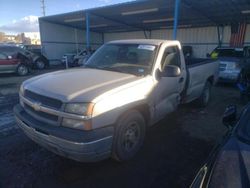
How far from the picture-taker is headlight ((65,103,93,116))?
8.06ft

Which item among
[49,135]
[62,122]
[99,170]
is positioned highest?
[62,122]

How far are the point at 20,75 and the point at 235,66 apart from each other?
41.4 ft

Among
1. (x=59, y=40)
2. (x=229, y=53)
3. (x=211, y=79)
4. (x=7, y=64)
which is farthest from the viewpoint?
(x=59, y=40)

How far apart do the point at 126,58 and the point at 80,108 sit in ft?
5.72

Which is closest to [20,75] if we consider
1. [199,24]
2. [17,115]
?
[17,115]

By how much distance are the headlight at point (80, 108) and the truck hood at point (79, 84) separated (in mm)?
62

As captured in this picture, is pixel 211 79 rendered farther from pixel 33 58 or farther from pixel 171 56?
pixel 33 58

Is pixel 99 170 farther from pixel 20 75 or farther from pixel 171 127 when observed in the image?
pixel 20 75

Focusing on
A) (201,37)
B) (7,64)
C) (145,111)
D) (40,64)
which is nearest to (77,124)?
(145,111)

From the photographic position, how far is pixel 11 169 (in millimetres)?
3066

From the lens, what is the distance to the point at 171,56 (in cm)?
423

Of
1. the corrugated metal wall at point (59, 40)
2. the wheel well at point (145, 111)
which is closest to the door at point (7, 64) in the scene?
the corrugated metal wall at point (59, 40)

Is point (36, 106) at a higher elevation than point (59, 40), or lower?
lower

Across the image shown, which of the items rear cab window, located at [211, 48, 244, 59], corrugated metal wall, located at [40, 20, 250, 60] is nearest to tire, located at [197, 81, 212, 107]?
rear cab window, located at [211, 48, 244, 59]
